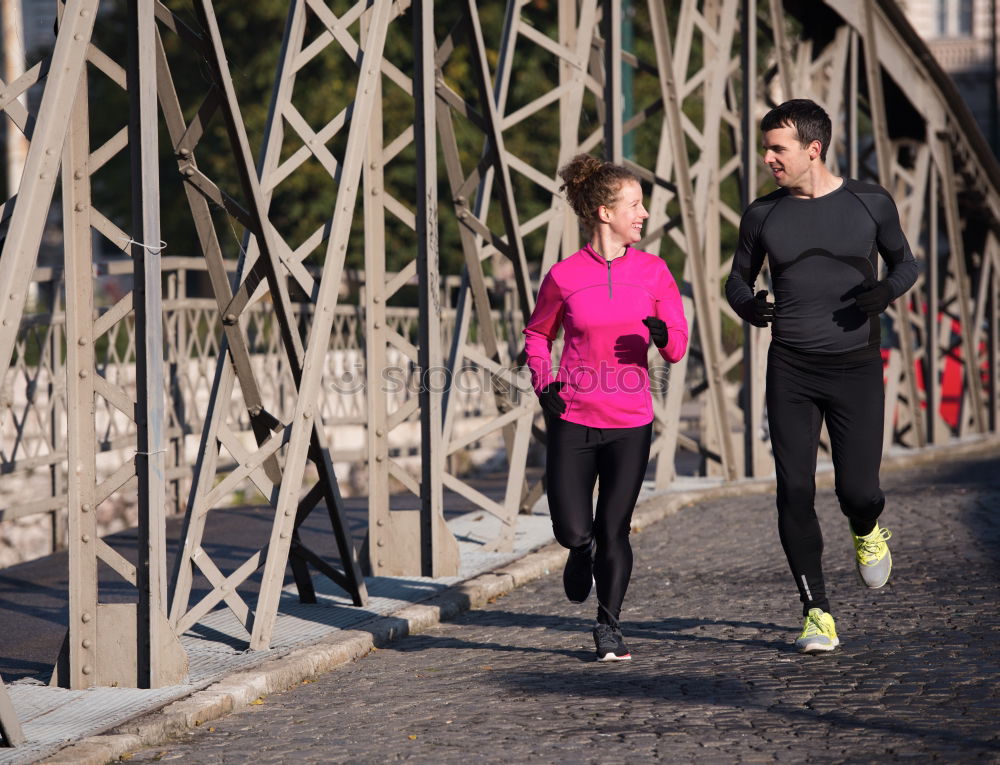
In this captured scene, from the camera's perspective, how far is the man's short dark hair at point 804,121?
5.96 m

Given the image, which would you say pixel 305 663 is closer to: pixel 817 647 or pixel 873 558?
pixel 817 647

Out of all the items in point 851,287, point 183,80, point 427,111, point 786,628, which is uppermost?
point 183,80

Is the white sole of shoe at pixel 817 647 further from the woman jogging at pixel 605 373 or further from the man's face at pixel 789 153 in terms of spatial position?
the man's face at pixel 789 153

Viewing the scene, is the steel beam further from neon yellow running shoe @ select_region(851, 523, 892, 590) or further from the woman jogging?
neon yellow running shoe @ select_region(851, 523, 892, 590)

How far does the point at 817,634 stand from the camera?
19.5 feet

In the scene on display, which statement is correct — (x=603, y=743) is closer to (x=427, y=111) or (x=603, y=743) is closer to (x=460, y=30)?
(x=427, y=111)

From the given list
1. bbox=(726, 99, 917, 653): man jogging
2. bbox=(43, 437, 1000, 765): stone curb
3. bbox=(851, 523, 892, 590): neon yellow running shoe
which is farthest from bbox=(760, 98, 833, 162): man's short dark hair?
bbox=(43, 437, 1000, 765): stone curb

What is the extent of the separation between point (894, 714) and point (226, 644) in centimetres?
272

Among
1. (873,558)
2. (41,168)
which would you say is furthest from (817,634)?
(41,168)

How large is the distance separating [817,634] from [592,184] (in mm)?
1862

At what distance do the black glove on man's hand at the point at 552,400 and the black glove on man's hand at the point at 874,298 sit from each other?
1.13m

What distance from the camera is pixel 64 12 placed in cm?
521

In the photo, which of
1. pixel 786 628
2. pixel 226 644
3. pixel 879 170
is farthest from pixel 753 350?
pixel 226 644

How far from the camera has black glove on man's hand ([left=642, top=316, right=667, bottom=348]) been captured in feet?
19.3
